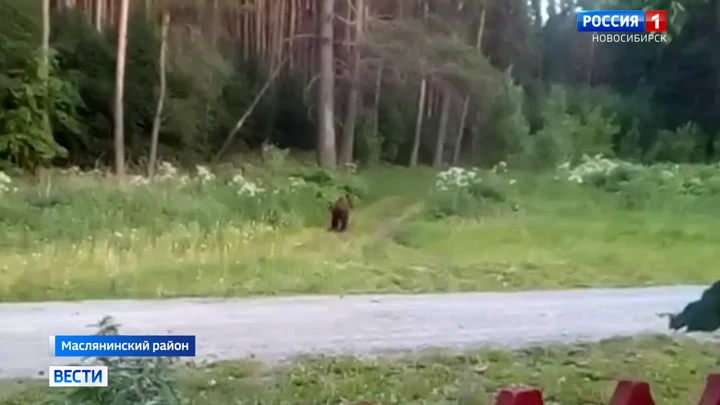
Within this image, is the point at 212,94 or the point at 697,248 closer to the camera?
the point at 212,94

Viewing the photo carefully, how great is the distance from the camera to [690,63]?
211 cm

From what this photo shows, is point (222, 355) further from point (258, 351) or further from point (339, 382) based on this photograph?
point (339, 382)

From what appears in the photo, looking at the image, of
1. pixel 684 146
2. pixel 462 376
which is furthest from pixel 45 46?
pixel 684 146

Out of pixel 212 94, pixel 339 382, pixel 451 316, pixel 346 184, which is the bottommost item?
pixel 339 382

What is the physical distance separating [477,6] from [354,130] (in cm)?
40

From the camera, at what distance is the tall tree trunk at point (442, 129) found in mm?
2051

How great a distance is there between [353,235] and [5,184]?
0.76 meters

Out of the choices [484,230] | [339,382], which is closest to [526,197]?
[484,230]

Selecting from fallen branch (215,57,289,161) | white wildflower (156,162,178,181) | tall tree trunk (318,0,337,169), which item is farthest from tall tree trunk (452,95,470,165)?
white wildflower (156,162,178,181)

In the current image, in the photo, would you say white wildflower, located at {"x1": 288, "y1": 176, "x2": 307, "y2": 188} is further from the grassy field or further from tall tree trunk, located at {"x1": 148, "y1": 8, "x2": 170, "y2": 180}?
tall tree trunk, located at {"x1": 148, "y1": 8, "x2": 170, "y2": 180}

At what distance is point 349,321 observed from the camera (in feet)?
6.59

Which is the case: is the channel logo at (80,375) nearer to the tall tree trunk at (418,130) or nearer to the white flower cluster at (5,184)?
the white flower cluster at (5,184)
